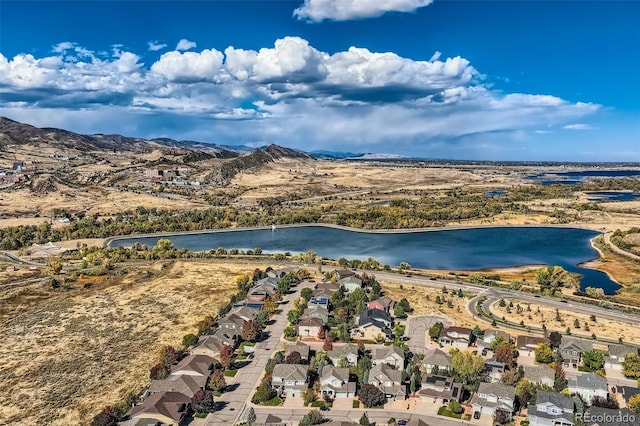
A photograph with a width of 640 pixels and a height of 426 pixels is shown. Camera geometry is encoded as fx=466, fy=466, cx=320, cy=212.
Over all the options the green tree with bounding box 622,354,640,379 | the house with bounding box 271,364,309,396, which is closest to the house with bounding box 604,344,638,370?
the green tree with bounding box 622,354,640,379

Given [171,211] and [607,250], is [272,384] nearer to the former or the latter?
[607,250]

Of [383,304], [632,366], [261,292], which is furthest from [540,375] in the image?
[261,292]

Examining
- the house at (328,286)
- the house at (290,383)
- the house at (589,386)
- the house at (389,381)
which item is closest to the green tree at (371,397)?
the house at (389,381)

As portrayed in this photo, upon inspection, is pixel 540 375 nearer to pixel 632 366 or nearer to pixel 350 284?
pixel 632 366

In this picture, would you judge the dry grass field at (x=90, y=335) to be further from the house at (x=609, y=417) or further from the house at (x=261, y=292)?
the house at (x=609, y=417)

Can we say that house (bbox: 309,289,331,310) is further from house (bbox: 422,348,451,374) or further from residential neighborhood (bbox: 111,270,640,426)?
house (bbox: 422,348,451,374)

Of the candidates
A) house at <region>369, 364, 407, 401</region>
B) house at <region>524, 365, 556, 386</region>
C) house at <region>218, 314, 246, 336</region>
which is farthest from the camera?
house at <region>218, 314, 246, 336</region>
